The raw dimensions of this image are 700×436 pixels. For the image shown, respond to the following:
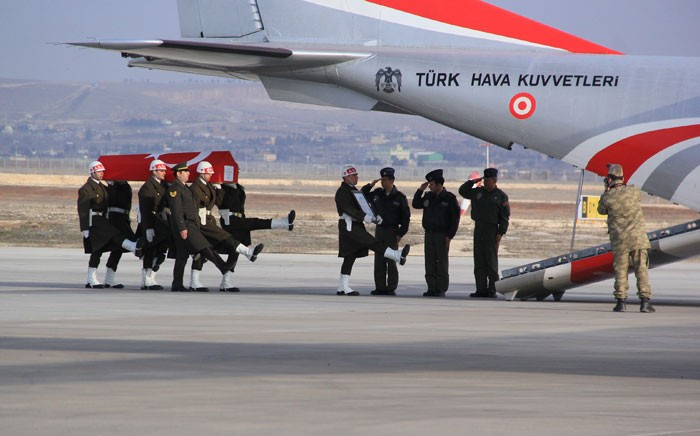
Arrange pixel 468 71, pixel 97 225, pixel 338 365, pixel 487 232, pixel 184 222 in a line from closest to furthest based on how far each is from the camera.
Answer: pixel 338 365 → pixel 468 71 → pixel 184 222 → pixel 487 232 → pixel 97 225

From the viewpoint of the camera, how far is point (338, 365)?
9031 mm

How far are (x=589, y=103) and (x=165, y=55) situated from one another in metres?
5.33

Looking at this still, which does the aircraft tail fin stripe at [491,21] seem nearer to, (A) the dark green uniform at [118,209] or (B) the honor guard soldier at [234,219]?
(B) the honor guard soldier at [234,219]

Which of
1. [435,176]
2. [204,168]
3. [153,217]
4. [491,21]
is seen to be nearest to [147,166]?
[153,217]

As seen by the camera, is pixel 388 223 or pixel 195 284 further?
pixel 388 223

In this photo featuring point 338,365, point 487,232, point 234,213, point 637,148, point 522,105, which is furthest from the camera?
point 234,213

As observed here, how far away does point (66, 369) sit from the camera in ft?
28.2

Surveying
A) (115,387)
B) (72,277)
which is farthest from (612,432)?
Answer: (72,277)

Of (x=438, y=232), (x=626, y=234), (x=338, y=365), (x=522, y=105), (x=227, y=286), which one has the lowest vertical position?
(x=227, y=286)

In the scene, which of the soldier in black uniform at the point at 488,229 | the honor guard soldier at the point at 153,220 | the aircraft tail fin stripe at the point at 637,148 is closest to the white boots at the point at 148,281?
the honor guard soldier at the point at 153,220

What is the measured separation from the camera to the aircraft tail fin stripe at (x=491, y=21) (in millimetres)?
14618

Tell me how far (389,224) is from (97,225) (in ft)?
14.1

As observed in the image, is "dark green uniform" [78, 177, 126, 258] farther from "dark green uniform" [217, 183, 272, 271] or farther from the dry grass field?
the dry grass field

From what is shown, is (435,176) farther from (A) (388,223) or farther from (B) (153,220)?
(B) (153,220)
